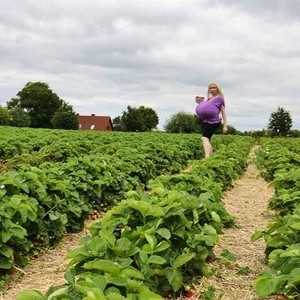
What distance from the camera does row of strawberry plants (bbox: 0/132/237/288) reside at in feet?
11.4

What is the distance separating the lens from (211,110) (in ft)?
28.1

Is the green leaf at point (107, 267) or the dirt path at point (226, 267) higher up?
the green leaf at point (107, 267)

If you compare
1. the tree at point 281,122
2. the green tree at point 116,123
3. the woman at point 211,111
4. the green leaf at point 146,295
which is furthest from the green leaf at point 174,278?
the green tree at point 116,123

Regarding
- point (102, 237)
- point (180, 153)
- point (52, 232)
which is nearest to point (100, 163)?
point (52, 232)

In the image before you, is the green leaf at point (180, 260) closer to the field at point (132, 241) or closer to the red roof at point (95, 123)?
the field at point (132, 241)

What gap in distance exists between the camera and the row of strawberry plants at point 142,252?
2.08 meters

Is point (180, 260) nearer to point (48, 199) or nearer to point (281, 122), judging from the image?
point (48, 199)

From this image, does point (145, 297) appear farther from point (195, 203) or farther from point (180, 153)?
point (180, 153)

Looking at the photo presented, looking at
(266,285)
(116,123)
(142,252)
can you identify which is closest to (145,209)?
(142,252)

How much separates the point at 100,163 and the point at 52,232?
1.47 meters

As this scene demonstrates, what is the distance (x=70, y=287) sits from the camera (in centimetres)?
212

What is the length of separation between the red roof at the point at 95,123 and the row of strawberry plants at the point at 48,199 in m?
69.0

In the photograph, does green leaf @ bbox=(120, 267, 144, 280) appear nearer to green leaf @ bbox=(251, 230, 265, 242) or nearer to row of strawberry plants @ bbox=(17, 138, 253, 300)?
row of strawberry plants @ bbox=(17, 138, 253, 300)

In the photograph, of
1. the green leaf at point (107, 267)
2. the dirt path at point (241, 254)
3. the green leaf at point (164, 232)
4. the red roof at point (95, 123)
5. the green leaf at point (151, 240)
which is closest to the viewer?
the green leaf at point (107, 267)
